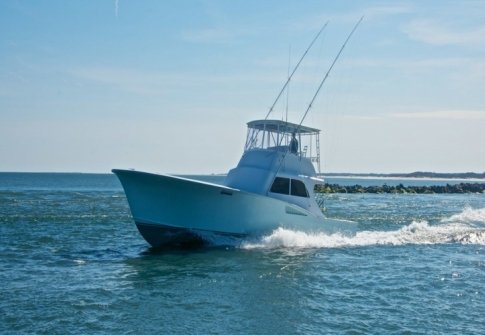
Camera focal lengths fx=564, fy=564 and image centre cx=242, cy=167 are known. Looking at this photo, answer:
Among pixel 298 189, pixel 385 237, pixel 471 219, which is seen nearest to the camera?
pixel 298 189

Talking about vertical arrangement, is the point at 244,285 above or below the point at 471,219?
below

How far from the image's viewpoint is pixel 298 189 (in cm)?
2244

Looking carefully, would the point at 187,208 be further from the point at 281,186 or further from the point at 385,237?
the point at 385,237

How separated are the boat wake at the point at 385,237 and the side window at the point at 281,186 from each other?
1615 millimetres

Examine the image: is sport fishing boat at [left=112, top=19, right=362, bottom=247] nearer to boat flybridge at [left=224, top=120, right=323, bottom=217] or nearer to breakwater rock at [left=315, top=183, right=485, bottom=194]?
boat flybridge at [left=224, top=120, right=323, bottom=217]

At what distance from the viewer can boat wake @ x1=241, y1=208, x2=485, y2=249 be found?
21094 mm

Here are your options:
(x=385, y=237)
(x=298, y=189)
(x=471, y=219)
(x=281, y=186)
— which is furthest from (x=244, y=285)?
(x=471, y=219)

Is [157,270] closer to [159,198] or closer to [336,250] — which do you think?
[159,198]

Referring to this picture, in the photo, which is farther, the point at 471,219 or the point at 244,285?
the point at 471,219

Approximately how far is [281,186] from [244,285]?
25.2 feet

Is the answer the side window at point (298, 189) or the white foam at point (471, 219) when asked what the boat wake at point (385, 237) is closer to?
the white foam at point (471, 219)

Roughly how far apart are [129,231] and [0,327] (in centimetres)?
1638

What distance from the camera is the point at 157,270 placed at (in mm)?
16734

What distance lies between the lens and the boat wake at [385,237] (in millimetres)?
21094
